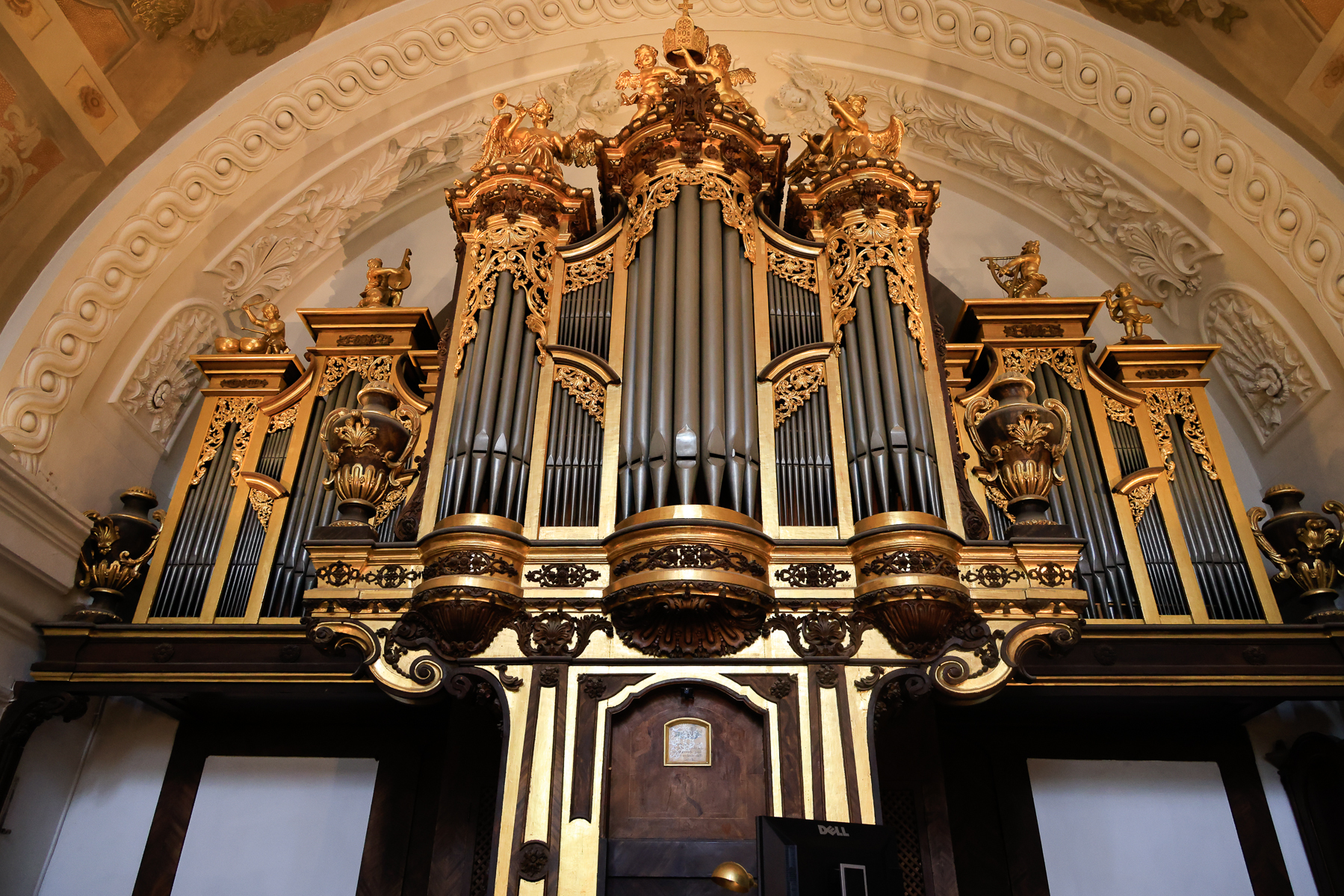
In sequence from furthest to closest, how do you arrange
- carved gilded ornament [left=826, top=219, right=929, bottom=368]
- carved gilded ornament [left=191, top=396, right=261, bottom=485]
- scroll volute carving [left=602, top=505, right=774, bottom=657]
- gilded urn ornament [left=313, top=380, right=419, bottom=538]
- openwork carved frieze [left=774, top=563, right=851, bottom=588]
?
carved gilded ornament [left=191, top=396, right=261, bottom=485] → carved gilded ornament [left=826, top=219, right=929, bottom=368] → gilded urn ornament [left=313, top=380, right=419, bottom=538] → openwork carved frieze [left=774, top=563, right=851, bottom=588] → scroll volute carving [left=602, top=505, right=774, bottom=657]

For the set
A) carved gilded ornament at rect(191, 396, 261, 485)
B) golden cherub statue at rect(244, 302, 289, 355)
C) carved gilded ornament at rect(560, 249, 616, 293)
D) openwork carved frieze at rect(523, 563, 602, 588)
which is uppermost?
golden cherub statue at rect(244, 302, 289, 355)

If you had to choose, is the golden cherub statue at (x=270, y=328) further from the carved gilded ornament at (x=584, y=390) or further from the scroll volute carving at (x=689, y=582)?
the scroll volute carving at (x=689, y=582)

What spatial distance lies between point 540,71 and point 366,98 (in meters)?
1.41

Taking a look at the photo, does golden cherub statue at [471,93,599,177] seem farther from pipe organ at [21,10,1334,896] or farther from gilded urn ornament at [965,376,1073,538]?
gilded urn ornament at [965,376,1073,538]

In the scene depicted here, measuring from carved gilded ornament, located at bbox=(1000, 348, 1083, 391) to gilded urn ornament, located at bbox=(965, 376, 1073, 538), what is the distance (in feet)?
4.79

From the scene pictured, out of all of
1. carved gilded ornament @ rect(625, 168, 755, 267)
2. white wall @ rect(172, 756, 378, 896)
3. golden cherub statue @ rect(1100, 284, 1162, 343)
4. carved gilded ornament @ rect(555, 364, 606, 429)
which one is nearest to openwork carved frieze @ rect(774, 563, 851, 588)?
carved gilded ornament @ rect(555, 364, 606, 429)

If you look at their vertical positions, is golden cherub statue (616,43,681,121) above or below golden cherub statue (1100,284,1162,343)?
above

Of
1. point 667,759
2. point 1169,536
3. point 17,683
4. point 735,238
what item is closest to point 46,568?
point 17,683

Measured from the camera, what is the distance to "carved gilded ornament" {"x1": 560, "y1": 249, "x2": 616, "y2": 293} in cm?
548

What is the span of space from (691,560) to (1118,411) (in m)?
3.65

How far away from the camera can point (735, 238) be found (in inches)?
214

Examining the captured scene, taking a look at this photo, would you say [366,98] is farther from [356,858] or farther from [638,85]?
[356,858]

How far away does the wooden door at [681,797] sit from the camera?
3797 millimetres

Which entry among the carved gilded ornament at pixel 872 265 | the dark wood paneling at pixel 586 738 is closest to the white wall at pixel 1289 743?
the carved gilded ornament at pixel 872 265
